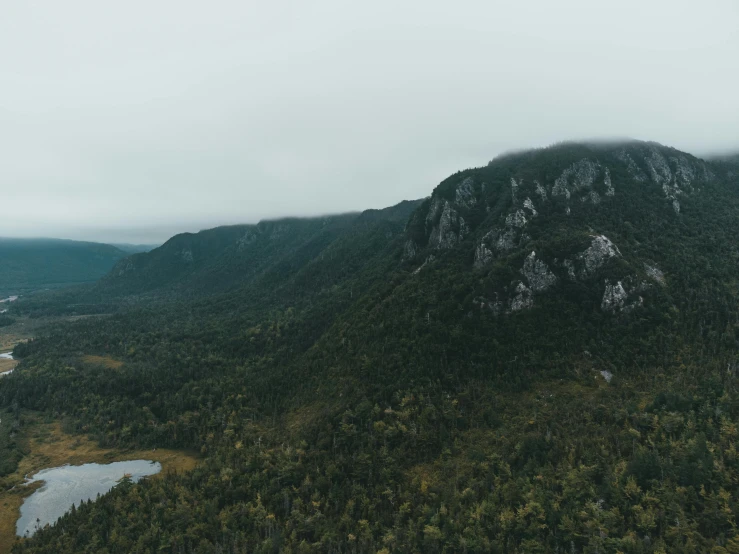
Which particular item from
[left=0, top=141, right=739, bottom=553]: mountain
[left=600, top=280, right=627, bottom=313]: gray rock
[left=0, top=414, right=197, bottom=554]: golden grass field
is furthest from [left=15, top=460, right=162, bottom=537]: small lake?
[left=600, top=280, right=627, bottom=313]: gray rock

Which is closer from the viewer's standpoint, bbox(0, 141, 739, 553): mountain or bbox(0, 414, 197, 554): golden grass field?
bbox(0, 141, 739, 553): mountain

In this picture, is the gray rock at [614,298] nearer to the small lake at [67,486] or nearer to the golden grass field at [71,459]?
the golden grass field at [71,459]

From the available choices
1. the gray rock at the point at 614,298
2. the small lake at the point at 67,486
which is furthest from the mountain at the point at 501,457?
the small lake at the point at 67,486

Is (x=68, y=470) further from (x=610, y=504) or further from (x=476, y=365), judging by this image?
(x=610, y=504)

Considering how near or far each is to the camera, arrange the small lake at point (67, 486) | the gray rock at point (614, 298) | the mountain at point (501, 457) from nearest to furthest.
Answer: the mountain at point (501, 457), the small lake at point (67, 486), the gray rock at point (614, 298)

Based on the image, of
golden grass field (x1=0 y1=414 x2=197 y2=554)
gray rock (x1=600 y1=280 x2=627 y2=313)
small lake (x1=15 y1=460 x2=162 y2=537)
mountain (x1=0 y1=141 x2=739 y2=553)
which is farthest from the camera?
gray rock (x1=600 y1=280 x2=627 y2=313)

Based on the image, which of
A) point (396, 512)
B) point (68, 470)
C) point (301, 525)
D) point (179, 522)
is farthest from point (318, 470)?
point (68, 470)

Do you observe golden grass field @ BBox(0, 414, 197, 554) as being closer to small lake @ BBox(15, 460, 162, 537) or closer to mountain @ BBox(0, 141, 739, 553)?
small lake @ BBox(15, 460, 162, 537)

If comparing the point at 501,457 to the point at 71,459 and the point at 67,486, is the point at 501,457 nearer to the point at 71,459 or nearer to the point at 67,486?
the point at 67,486
